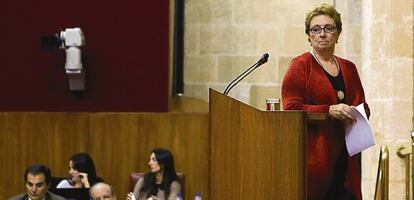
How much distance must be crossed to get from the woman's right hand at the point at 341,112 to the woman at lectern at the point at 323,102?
89 mm

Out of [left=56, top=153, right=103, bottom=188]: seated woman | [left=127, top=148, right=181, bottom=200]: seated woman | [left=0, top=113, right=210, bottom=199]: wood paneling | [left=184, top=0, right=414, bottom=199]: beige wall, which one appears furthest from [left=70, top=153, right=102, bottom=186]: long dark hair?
[left=184, top=0, right=414, bottom=199]: beige wall

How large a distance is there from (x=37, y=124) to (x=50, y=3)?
1032mm

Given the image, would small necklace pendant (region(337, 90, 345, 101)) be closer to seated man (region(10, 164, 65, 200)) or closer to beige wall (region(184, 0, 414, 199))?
seated man (region(10, 164, 65, 200))

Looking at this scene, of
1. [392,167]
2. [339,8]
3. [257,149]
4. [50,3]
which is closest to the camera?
[257,149]

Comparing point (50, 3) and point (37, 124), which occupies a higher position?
point (50, 3)

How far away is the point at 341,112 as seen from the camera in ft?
14.5

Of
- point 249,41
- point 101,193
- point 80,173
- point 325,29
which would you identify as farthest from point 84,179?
point 325,29

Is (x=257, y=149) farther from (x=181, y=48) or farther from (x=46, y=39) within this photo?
(x=181, y=48)

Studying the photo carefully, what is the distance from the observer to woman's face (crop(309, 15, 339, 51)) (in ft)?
15.0

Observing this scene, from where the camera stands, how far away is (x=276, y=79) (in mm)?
9859

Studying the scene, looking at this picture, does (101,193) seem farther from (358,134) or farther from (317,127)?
(358,134)

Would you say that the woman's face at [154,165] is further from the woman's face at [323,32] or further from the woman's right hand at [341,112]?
the woman's right hand at [341,112]

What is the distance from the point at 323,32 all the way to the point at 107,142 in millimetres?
3917

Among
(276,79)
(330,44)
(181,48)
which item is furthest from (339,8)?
(330,44)
